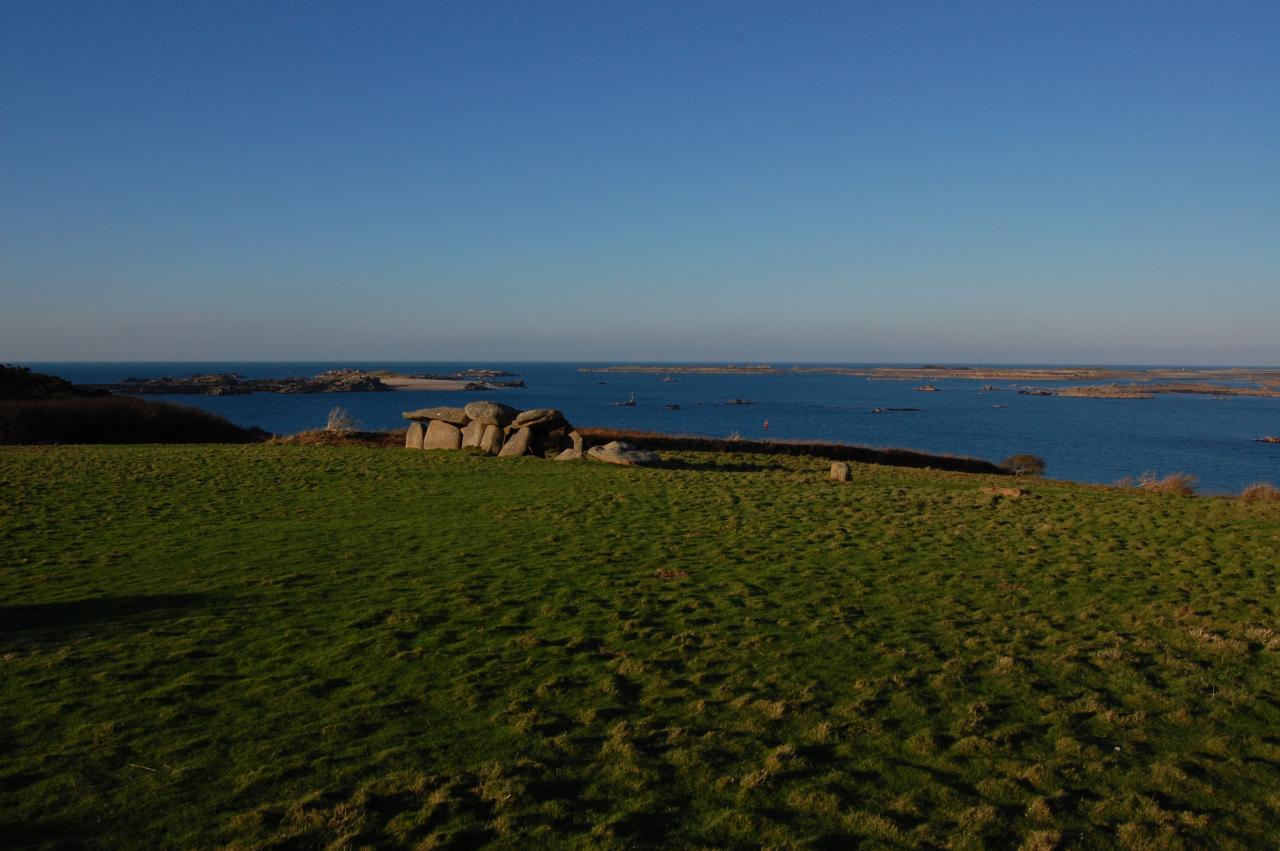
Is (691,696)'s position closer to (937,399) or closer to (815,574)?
(815,574)

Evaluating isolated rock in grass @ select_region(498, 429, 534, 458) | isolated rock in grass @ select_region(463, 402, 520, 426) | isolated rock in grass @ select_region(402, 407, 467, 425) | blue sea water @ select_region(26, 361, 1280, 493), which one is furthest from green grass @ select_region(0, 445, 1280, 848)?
blue sea water @ select_region(26, 361, 1280, 493)

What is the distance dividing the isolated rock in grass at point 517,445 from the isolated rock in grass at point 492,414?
129cm

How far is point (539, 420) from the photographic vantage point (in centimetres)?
3153

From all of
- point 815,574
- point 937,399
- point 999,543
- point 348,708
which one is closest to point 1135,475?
point 999,543

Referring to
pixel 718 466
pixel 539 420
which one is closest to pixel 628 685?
pixel 718 466

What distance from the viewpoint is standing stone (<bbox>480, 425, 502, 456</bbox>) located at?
31.3 metres

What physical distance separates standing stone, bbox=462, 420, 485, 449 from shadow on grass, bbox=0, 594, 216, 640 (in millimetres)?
20842

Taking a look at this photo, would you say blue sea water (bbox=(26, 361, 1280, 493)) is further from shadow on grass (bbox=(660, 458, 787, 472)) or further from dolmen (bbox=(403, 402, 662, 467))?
dolmen (bbox=(403, 402, 662, 467))

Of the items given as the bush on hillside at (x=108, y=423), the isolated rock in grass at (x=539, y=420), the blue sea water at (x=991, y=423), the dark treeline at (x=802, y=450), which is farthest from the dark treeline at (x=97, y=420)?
the blue sea water at (x=991, y=423)

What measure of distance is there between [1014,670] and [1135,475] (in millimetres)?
52079

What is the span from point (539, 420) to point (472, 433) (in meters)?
3.13

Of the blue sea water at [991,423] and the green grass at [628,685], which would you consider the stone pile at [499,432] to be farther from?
the blue sea water at [991,423]

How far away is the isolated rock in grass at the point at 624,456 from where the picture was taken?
29.0m

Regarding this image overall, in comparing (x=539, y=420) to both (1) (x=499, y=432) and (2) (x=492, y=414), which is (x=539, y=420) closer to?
(1) (x=499, y=432)
